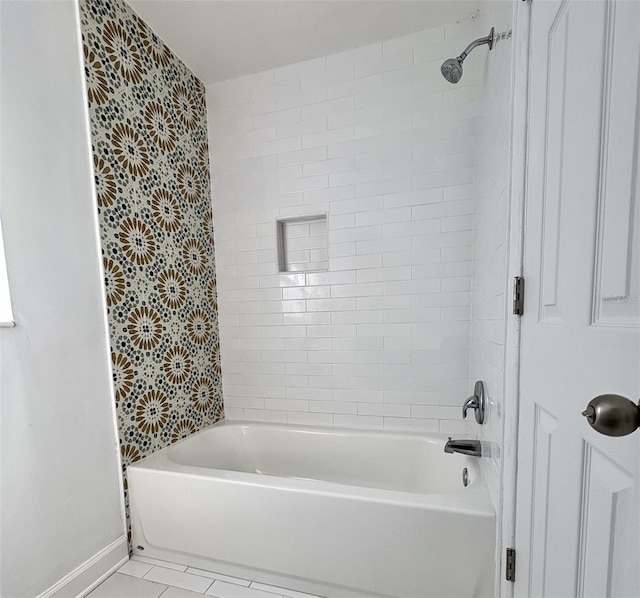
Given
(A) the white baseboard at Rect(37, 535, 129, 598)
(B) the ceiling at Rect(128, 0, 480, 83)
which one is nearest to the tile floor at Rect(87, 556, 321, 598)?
(A) the white baseboard at Rect(37, 535, 129, 598)

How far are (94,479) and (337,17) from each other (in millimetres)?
2771

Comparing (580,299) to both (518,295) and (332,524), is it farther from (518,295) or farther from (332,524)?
(332,524)

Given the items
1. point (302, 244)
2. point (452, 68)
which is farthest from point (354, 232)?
point (452, 68)

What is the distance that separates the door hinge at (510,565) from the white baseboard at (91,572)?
5.86 ft

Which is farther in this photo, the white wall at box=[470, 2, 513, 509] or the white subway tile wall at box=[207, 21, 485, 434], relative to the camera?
the white subway tile wall at box=[207, 21, 485, 434]

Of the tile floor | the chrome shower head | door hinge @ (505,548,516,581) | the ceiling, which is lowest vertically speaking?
the tile floor

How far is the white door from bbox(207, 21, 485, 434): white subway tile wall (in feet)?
3.49

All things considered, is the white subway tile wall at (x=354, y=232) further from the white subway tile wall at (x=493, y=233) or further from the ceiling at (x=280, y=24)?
the white subway tile wall at (x=493, y=233)

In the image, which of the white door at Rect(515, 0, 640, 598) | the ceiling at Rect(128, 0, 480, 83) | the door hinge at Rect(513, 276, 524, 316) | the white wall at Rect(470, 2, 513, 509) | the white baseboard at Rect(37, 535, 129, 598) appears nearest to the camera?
the white door at Rect(515, 0, 640, 598)

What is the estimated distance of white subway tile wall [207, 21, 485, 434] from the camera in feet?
6.32

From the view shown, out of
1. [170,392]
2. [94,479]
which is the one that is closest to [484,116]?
[170,392]

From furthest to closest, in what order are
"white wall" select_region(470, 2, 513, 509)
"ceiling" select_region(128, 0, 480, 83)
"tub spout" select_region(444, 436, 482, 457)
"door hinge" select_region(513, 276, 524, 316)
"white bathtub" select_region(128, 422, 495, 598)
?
"ceiling" select_region(128, 0, 480, 83) < "tub spout" select_region(444, 436, 482, 457) < "white bathtub" select_region(128, 422, 495, 598) < "white wall" select_region(470, 2, 513, 509) < "door hinge" select_region(513, 276, 524, 316)

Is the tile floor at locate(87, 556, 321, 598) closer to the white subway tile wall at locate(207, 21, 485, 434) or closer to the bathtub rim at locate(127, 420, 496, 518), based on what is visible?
the bathtub rim at locate(127, 420, 496, 518)

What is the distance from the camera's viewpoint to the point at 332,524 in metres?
1.33
